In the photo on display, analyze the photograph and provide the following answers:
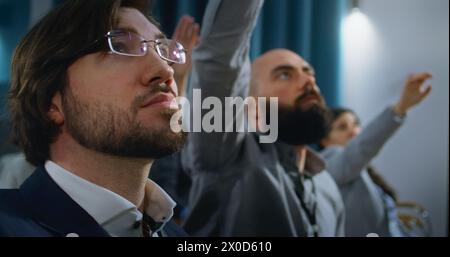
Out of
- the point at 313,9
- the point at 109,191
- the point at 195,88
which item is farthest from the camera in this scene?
the point at 313,9

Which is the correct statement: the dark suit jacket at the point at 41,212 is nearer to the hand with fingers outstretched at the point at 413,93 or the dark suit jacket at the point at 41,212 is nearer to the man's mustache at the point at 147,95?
the man's mustache at the point at 147,95

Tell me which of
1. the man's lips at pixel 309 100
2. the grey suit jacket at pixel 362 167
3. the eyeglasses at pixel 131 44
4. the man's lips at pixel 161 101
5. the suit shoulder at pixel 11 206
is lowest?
the suit shoulder at pixel 11 206

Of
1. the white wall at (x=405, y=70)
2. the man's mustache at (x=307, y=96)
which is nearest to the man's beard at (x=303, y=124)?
the man's mustache at (x=307, y=96)

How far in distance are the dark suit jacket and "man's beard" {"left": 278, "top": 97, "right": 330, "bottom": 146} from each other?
53 cm

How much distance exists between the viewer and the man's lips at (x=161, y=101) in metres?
1.19

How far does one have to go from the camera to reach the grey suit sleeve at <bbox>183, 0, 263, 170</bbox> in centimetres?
128

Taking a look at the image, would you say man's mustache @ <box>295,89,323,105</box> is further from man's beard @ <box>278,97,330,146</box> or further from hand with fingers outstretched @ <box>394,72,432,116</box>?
hand with fingers outstretched @ <box>394,72,432,116</box>

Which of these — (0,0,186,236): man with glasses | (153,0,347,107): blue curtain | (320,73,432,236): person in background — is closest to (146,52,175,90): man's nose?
(0,0,186,236): man with glasses

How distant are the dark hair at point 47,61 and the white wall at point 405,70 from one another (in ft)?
2.21

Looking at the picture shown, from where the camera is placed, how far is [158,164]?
125 centimetres

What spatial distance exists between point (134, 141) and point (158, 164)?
96mm

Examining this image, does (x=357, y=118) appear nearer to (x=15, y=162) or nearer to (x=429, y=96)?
(x=429, y=96)

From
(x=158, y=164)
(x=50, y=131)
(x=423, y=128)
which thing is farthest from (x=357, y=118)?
(x=50, y=131)

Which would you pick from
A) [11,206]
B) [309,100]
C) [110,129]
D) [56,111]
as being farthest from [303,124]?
[11,206]
